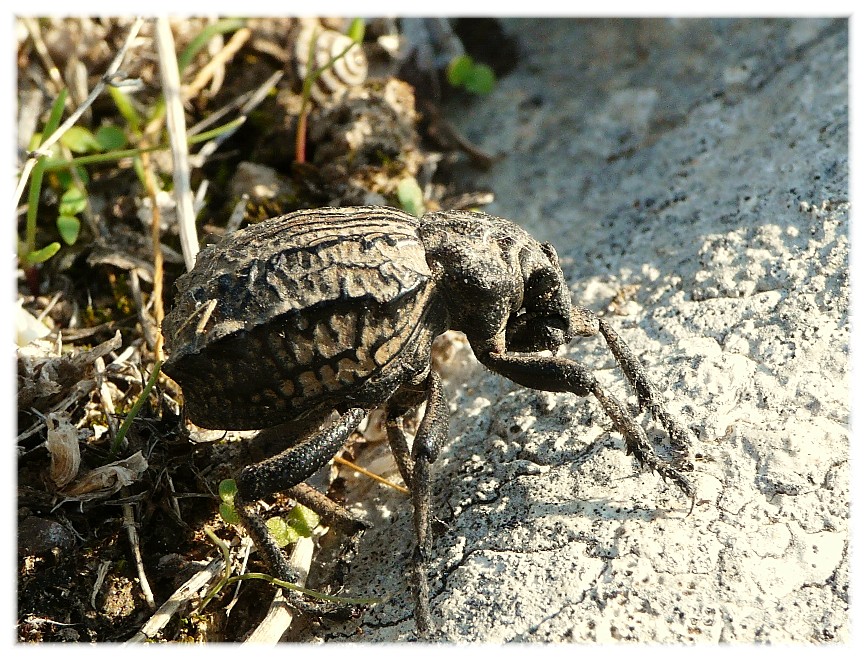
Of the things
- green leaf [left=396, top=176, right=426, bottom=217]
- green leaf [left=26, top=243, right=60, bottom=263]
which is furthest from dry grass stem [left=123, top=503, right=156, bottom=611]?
green leaf [left=396, top=176, right=426, bottom=217]

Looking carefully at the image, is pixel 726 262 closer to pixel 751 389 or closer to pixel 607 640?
pixel 751 389

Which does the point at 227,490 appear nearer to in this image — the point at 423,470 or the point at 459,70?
the point at 423,470

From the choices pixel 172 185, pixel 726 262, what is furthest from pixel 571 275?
pixel 172 185

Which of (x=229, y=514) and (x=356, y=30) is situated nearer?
(x=229, y=514)

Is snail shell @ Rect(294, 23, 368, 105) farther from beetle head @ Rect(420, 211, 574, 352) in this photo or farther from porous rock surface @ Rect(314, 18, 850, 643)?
beetle head @ Rect(420, 211, 574, 352)

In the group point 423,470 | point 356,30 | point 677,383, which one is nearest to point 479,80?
point 356,30
